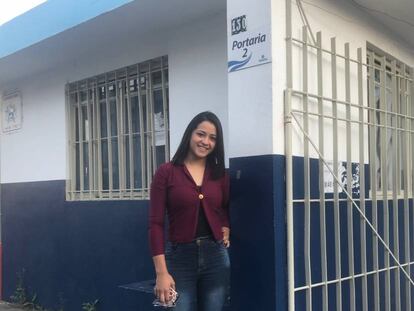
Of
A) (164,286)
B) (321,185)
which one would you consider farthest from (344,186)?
(164,286)

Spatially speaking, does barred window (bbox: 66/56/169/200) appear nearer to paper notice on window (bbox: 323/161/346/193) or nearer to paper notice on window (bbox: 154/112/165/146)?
paper notice on window (bbox: 154/112/165/146)

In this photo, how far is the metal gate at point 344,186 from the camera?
12.2 ft

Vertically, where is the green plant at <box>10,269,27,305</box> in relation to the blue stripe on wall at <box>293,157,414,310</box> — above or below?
below

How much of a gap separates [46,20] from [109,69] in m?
0.78

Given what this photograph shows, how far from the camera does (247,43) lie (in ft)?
12.2

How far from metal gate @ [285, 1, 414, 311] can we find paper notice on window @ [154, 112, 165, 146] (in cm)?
178

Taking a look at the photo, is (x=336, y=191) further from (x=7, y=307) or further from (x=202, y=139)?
(x=7, y=307)

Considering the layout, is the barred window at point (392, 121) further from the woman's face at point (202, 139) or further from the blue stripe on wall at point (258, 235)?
the woman's face at point (202, 139)

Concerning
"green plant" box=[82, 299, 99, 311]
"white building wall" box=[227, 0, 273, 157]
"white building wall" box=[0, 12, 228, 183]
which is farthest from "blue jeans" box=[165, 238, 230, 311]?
"green plant" box=[82, 299, 99, 311]

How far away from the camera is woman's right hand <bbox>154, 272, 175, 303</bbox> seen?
309cm

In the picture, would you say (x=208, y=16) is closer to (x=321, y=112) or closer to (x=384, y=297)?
(x=321, y=112)

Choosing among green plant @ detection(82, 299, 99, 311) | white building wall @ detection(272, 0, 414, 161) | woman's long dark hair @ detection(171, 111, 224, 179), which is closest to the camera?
woman's long dark hair @ detection(171, 111, 224, 179)

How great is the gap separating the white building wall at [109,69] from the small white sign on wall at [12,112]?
0.35ft

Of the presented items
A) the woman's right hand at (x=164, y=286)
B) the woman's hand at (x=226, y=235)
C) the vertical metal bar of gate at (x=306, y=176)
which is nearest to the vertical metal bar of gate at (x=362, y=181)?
the vertical metal bar of gate at (x=306, y=176)
